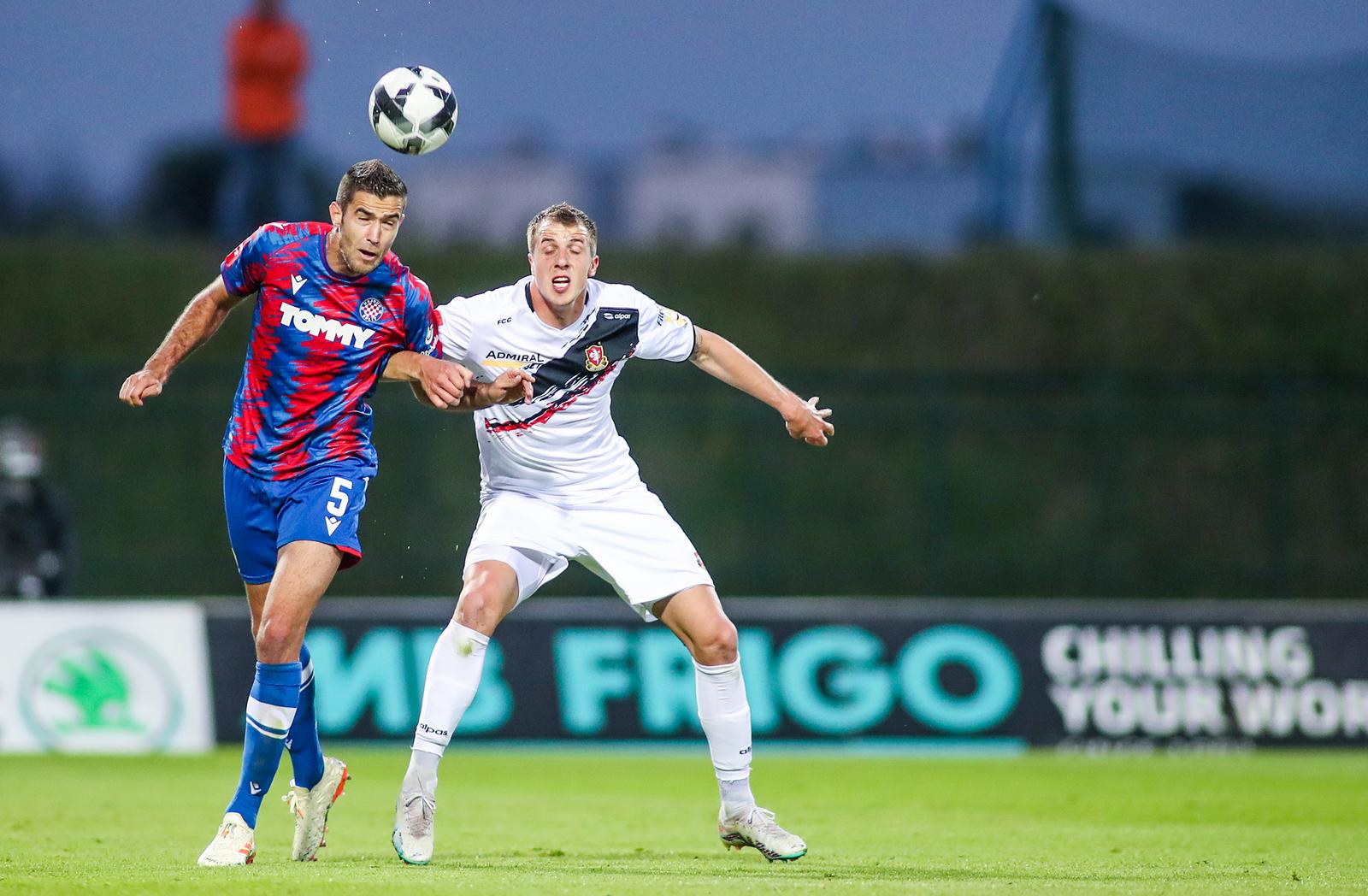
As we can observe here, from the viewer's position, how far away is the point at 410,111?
23.9ft

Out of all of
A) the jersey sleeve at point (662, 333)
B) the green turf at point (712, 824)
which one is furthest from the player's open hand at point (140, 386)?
the jersey sleeve at point (662, 333)

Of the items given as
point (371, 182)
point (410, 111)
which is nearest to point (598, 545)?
point (371, 182)

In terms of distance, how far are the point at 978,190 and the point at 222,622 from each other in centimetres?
1194

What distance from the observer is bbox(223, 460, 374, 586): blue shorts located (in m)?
6.59

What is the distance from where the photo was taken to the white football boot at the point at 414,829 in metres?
6.60

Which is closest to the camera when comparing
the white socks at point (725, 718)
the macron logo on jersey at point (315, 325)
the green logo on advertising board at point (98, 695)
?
the macron logo on jersey at point (315, 325)

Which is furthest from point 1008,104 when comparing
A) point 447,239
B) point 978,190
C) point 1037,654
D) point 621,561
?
point 621,561

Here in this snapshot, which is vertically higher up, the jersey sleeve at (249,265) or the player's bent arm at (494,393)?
the jersey sleeve at (249,265)

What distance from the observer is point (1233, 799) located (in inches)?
410

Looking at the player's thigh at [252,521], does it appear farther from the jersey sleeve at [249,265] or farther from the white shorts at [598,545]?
the white shorts at [598,545]

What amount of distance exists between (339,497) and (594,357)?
1176 millimetres

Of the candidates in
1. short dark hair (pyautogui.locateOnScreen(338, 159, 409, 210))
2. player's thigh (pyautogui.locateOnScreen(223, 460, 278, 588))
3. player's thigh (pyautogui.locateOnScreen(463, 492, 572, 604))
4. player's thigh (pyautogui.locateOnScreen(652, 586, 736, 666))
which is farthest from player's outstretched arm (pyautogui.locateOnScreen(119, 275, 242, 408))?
player's thigh (pyautogui.locateOnScreen(652, 586, 736, 666))

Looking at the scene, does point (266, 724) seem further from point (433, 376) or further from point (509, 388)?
point (509, 388)

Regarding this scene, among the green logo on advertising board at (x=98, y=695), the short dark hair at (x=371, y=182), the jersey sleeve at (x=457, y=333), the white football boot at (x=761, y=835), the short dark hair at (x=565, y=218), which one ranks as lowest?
the green logo on advertising board at (x=98, y=695)
